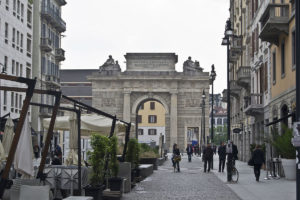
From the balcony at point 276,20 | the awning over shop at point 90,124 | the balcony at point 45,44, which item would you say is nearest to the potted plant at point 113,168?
the awning over shop at point 90,124

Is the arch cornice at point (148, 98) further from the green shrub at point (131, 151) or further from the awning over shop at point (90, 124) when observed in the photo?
the awning over shop at point (90, 124)

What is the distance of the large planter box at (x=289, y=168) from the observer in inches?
1032

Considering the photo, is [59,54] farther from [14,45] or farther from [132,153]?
[132,153]

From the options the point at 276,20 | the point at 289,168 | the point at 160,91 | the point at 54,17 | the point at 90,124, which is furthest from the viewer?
the point at 160,91

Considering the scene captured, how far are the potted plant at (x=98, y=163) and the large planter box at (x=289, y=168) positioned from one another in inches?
469

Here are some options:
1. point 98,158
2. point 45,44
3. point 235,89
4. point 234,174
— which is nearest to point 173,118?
point 45,44

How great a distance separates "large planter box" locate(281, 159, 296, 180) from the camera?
86.0 ft

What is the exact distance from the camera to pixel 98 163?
15.9 m

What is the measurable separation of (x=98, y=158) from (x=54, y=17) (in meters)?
55.2

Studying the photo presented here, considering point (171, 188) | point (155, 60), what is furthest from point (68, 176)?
point (155, 60)

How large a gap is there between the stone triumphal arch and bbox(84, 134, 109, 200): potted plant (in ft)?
245

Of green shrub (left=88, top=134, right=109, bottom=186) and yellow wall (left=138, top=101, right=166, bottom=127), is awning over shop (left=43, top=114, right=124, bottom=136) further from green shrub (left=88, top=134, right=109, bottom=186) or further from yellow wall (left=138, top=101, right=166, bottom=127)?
yellow wall (left=138, top=101, right=166, bottom=127)

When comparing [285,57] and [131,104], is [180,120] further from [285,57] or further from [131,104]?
[285,57]

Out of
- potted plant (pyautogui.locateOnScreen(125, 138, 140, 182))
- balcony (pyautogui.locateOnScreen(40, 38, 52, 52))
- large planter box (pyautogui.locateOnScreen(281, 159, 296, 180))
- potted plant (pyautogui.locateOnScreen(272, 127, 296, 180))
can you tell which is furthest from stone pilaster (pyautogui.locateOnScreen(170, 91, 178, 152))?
potted plant (pyautogui.locateOnScreen(125, 138, 140, 182))
